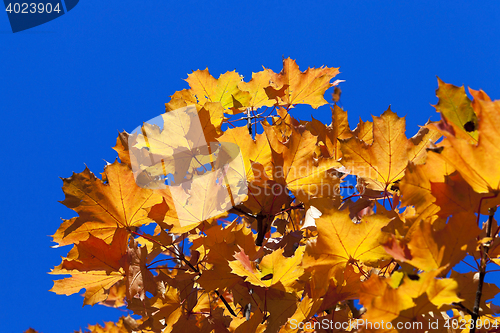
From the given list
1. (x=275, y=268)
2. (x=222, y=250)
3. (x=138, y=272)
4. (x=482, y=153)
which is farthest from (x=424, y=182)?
(x=138, y=272)

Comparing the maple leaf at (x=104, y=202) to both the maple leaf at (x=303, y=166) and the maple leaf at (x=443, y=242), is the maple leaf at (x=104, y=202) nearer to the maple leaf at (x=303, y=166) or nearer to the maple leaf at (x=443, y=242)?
the maple leaf at (x=303, y=166)

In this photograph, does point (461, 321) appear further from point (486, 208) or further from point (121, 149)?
point (121, 149)

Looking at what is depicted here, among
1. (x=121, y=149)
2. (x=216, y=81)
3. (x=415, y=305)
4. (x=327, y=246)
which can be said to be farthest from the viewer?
(x=216, y=81)

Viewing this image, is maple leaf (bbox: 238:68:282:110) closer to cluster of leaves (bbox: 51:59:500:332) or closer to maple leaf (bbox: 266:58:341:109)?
maple leaf (bbox: 266:58:341:109)

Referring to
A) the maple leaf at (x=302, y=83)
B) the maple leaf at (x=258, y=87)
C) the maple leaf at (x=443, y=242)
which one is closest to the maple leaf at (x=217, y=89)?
the maple leaf at (x=258, y=87)

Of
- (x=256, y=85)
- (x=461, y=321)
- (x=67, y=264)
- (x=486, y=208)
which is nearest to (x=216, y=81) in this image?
(x=256, y=85)

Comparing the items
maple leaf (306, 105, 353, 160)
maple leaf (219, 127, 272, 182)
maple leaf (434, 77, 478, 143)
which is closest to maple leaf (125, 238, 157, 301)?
maple leaf (219, 127, 272, 182)

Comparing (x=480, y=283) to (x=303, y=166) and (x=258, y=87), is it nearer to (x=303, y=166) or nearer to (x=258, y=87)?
(x=303, y=166)
